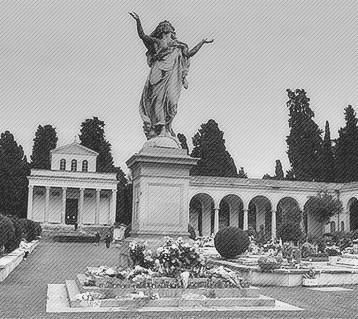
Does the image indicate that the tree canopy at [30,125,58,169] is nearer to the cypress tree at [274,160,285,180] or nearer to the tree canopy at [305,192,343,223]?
the cypress tree at [274,160,285,180]

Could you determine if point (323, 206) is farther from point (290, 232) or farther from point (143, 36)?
point (143, 36)

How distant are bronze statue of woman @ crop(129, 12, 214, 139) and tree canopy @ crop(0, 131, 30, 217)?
5849 centimetres

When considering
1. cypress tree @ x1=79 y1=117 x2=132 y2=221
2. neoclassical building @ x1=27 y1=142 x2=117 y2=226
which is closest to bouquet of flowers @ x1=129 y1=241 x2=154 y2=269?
neoclassical building @ x1=27 y1=142 x2=117 y2=226

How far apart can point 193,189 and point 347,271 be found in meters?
43.9

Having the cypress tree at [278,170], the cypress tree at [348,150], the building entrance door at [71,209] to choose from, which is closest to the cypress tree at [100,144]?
the building entrance door at [71,209]

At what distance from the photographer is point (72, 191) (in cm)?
7119

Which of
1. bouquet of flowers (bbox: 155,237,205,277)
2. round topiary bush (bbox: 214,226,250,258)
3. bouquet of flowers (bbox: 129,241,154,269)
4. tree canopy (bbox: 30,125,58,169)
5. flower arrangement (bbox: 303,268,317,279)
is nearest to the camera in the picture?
bouquet of flowers (bbox: 155,237,205,277)

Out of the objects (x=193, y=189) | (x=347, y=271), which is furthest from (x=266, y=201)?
(x=347, y=271)

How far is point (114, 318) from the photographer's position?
8.41 metres

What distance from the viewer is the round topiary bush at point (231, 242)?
72.0 feet

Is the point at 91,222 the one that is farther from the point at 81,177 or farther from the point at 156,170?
the point at 156,170

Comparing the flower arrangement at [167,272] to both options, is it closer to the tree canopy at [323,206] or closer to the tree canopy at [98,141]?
the tree canopy at [323,206]

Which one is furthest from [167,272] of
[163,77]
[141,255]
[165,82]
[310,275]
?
[310,275]

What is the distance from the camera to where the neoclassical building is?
66.2 m
